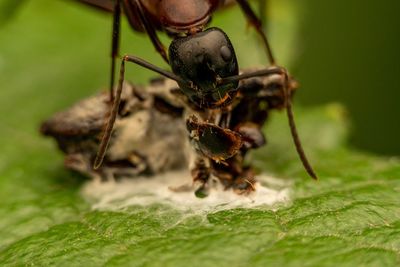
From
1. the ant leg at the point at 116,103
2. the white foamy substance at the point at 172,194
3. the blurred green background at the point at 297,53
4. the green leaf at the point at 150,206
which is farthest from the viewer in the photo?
the blurred green background at the point at 297,53

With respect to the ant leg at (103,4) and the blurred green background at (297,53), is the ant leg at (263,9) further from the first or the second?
the ant leg at (103,4)

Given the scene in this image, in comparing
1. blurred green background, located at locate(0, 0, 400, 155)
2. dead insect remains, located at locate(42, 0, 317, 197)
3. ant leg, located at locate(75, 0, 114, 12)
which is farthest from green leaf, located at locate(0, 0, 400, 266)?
ant leg, located at locate(75, 0, 114, 12)

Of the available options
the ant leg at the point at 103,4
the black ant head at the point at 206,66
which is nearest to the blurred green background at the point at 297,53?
the ant leg at the point at 103,4

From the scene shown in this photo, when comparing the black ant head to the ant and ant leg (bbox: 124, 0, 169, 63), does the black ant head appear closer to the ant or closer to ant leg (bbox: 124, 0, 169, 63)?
the ant

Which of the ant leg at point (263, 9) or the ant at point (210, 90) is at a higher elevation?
the ant leg at point (263, 9)

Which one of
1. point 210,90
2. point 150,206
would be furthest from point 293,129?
point 150,206

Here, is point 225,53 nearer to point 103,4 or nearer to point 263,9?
point 103,4

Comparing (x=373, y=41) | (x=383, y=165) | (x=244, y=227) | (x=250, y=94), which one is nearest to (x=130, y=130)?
(x=250, y=94)

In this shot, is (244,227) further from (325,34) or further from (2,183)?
(325,34)
